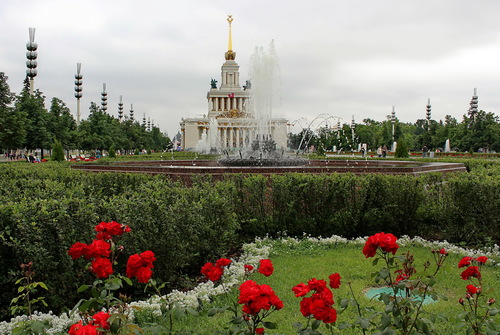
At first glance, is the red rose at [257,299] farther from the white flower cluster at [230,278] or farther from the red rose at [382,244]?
the white flower cluster at [230,278]

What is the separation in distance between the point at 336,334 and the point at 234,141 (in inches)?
3279

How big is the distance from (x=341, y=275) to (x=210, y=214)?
2.11m

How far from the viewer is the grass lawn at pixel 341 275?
13.7ft

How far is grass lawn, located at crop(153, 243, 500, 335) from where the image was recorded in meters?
4.19

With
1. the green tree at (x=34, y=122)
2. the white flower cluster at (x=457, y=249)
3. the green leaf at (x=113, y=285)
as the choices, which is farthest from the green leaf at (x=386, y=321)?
the green tree at (x=34, y=122)

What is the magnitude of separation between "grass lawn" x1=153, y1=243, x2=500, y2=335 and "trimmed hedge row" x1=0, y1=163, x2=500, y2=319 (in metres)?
0.81

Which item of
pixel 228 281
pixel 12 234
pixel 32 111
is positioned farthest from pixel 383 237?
pixel 32 111

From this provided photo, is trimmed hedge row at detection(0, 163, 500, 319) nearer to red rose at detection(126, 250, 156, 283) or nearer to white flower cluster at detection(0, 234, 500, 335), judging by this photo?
white flower cluster at detection(0, 234, 500, 335)

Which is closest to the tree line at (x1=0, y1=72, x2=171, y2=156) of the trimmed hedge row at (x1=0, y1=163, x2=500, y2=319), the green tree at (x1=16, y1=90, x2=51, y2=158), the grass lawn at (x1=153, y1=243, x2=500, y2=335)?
the green tree at (x1=16, y1=90, x2=51, y2=158)

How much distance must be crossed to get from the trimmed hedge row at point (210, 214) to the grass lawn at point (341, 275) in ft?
2.64

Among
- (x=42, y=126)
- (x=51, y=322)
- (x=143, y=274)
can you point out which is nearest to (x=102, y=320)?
(x=143, y=274)

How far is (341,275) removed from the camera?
18.5ft

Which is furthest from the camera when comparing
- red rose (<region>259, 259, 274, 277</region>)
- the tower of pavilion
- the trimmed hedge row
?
the tower of pavilion

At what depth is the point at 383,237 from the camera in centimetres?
264
